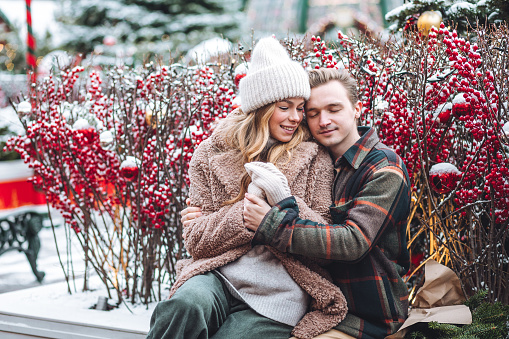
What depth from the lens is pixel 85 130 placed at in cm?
331

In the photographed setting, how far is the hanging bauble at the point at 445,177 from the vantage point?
2609 mm

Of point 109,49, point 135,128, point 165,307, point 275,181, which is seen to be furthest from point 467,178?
point 109,49

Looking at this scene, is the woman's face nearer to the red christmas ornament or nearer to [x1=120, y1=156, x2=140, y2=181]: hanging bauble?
the red christmas ornament

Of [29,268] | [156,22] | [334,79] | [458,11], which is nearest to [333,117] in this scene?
[334,79]

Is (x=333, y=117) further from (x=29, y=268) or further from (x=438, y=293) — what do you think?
(x=29, y=268)

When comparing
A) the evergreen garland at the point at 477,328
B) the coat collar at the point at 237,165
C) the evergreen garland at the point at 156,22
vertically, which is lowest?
the evergreen garland at the point at 477,328

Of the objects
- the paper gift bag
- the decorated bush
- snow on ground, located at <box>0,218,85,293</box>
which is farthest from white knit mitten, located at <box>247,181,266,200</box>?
snow on ground, located at <box>0,218,85,293</box>

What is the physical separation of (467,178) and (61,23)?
13.2m

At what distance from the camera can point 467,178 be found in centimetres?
276

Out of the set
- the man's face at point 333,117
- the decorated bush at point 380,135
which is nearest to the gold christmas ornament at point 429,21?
the decorated bush at point 380,135

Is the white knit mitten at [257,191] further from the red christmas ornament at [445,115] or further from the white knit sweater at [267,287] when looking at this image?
the red christmas ornament at [445,115]

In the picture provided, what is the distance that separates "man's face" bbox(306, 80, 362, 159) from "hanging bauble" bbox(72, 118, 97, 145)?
1.63 metres

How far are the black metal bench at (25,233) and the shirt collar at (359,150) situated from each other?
420 cm

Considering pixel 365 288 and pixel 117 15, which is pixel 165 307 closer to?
pixel 365 288
